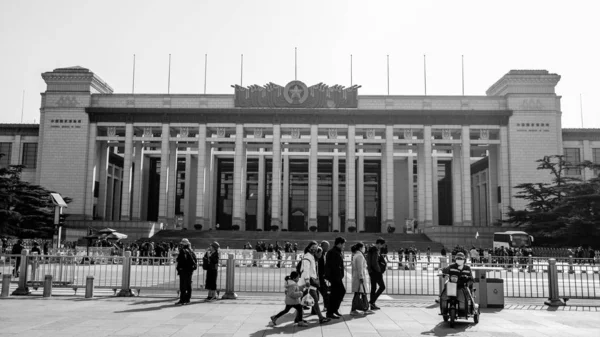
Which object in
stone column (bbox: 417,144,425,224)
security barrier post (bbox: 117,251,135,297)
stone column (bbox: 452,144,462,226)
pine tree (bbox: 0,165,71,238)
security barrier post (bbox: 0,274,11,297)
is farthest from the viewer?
stone column (bbox: 452,144,462,226)

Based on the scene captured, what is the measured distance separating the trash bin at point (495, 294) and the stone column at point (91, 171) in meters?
56.6

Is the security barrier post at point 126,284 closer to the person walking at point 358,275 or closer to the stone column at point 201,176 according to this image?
the person walking at point 358,275

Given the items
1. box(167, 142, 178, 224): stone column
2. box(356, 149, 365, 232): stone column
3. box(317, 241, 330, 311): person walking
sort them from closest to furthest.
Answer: box(317, 241, 330, 311): person walking
box(167, 142, 178, 224): stone column
box(356, 149, 365, 232): stone column

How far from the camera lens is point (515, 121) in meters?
63.1

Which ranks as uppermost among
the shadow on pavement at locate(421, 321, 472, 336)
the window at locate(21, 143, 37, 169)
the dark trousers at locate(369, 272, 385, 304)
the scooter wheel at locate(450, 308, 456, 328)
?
the window at locate(21, 143, 37, 169)

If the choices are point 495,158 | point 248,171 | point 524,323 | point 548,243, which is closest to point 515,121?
point 495,158

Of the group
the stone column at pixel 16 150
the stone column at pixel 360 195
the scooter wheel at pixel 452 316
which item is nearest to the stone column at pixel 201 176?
the stone column at pixel 360 195

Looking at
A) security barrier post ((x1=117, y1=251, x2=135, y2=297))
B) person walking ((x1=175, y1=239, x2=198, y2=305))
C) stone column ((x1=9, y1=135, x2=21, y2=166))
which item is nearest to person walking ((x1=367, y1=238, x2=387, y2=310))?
person walking ((x1=175, y1=239, x2=198, y2=305))

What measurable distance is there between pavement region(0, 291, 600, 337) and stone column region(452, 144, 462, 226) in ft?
157

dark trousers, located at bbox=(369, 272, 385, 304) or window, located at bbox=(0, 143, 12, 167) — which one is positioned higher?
window, located at bbox=(0, 143, 12, 167)

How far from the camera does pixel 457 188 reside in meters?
64.6

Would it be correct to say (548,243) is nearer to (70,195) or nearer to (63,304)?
(63,304)

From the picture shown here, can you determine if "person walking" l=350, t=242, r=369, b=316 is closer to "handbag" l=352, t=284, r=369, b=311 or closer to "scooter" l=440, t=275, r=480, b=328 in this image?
"handbag" l=352, t=284, r=369, b=311

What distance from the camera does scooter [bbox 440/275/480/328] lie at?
475 inches
